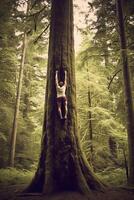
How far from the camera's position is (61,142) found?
21.9ft

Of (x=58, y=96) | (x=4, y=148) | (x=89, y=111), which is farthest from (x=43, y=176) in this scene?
(x=4, y=148)

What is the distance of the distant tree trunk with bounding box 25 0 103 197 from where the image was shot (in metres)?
6.37

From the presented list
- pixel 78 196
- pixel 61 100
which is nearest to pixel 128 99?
pixel 61 100

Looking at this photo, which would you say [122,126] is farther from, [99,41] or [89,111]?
[99,41]

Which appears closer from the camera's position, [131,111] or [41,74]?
[131,111]

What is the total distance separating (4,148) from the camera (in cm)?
1580

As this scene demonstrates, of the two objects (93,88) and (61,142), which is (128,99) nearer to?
(61,142)

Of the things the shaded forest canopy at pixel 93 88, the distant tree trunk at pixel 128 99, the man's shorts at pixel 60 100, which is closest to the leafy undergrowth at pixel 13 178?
the shaded forest canopy at pixel 93 88

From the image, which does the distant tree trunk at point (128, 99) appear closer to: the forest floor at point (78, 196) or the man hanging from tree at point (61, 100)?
the forest floor at point (78, 196)

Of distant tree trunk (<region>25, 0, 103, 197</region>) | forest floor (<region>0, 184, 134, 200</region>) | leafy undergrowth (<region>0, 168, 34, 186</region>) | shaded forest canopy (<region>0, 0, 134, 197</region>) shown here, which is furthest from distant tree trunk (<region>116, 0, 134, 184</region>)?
leafy undergrowth (<region>0, 168, 34, 186</region>)

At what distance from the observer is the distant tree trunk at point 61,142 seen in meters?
6.37

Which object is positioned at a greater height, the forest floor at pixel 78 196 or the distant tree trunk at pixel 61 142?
the distant tree trunk at pixel 61 142

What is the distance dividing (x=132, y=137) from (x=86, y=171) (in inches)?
88.8

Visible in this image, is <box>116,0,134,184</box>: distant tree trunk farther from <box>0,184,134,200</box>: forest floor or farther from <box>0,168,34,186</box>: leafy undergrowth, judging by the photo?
<box>0,168,34,186</box>: leafy undergrowth
